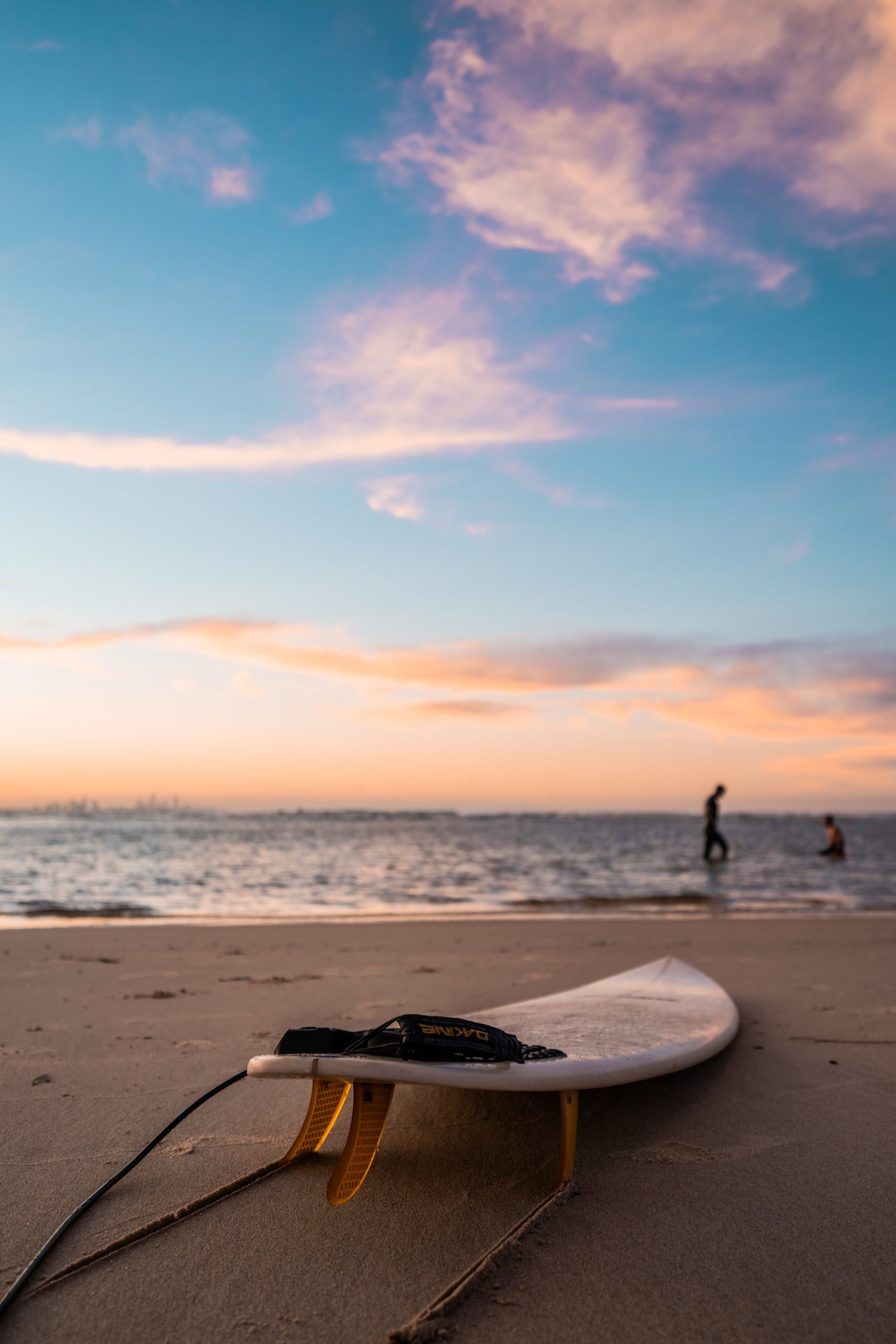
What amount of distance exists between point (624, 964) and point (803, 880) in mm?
10798

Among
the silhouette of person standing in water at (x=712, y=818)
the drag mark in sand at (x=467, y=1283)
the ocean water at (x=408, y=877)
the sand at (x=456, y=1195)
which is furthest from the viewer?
the silhouette of person standing in water at (x=712, y=818)

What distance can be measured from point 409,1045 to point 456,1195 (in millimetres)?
588

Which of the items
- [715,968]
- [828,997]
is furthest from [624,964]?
[828,997]

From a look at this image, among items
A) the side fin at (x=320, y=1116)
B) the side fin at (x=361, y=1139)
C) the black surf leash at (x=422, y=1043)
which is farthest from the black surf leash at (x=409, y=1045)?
the side fin at (x=320, y=1116)

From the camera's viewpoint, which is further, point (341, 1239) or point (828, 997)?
point (828, 997)

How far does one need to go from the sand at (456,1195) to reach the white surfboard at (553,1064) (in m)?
0.15

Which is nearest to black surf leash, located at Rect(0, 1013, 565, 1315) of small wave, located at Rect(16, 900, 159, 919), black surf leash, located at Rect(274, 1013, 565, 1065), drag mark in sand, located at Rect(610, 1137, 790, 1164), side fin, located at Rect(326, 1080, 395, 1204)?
black surf leash, located at Rect(274, 1013, 565, 1065)

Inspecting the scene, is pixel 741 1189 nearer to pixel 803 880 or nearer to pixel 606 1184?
pixel 606 1184

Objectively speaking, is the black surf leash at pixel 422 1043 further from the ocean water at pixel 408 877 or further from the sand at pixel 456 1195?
the ocean water at pixel 408 877

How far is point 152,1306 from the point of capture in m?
1.72

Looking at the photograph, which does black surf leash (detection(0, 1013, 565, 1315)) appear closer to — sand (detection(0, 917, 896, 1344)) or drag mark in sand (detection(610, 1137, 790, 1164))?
sand (detection(0, 917, 896, 1344))

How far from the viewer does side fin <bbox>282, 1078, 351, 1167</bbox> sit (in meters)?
2.36

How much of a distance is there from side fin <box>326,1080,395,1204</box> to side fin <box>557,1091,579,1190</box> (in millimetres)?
505

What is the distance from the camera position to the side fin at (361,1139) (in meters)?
2.03
